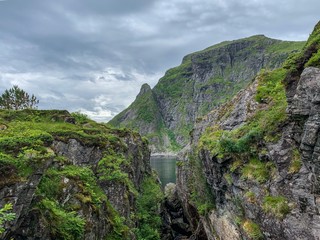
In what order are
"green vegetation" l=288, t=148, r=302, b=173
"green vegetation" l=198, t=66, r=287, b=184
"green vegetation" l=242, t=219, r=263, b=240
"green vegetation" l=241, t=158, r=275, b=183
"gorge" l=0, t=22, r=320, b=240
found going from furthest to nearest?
1. "green vegetation" l=198, t=66, r=287, b=184
2. "green vegetation" l=241, t=158, r=275, b=183
3. "green vegetation" l=242, t=219, r=263, b=240
4. "green vegetation" l=288, t=148, r=302, b=173
5. "gorge" l=0, t=22, r=320, b=240

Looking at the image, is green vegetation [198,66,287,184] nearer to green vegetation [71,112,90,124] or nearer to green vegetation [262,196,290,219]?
green vegetation [262,196,290,219]

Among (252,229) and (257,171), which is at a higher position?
(257,171)

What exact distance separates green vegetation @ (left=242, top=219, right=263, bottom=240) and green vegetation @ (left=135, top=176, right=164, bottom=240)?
15.8 m

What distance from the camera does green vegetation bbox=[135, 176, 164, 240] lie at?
3932 centimetres

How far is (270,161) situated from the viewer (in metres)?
21.9

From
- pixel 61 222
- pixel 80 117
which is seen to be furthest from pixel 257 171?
pixel 80 117

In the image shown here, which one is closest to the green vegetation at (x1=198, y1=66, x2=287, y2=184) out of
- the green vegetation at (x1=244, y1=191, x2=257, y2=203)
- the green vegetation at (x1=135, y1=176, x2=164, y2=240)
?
the green vegetation at (x1=244, y1=191, x2=257, y2=203)

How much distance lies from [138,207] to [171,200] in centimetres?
1153

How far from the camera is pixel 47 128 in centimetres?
3619

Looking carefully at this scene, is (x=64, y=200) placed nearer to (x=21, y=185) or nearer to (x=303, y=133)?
(x=21, y=185)

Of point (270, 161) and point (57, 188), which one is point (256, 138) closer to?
point (270, 161)

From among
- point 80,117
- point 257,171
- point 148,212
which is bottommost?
point 148,212

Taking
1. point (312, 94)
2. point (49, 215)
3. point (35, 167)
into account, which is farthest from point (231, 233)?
point (35, 167)

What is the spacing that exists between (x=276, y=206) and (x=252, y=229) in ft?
11.0
